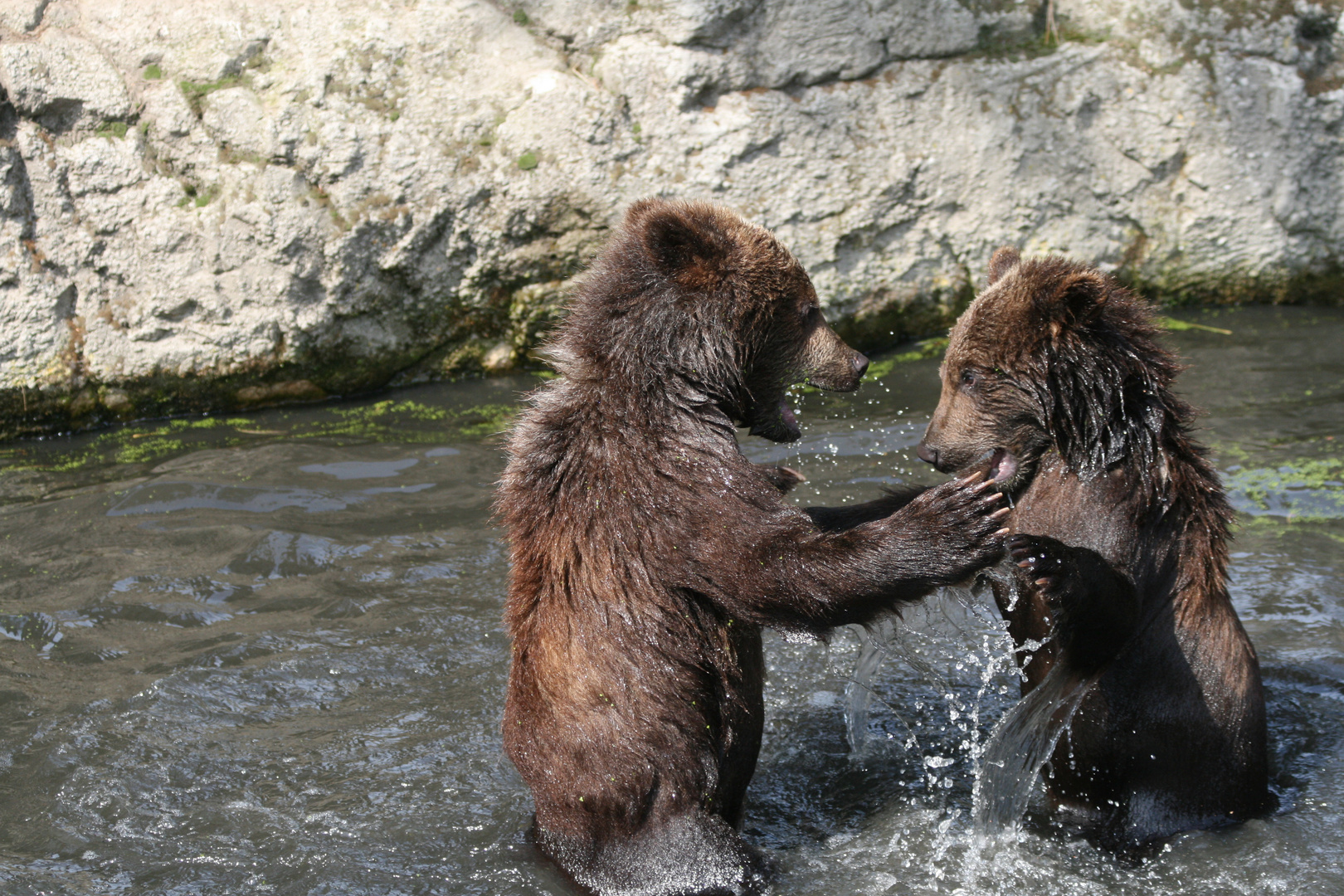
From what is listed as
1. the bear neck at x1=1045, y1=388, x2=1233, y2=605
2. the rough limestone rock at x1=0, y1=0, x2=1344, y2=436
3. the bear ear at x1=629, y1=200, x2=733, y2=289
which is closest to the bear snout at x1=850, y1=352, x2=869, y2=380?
the bear ear at x1=629, y1=200, x2=733, y2=289

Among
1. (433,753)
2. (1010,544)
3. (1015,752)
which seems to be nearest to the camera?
(1010,544)

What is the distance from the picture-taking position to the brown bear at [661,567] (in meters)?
3.88

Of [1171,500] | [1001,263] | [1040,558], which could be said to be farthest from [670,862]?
[1001,263]

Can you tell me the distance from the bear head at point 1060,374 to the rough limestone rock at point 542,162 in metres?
4.77

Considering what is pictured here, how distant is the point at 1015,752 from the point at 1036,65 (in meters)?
7.13

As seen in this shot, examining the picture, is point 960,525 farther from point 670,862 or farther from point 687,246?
point 670,862

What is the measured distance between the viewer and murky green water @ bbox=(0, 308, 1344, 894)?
4.34 m

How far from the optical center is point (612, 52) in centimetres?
950

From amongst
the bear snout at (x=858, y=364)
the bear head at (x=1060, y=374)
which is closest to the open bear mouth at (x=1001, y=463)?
the bear head at (x=1060, y=374)

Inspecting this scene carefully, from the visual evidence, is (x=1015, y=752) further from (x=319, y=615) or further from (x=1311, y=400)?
(x=1311, y=400)

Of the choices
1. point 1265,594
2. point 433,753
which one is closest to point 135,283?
point 433,753

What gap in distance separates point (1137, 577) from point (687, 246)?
2.08m

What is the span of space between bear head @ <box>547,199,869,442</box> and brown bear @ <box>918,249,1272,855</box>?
975 mm

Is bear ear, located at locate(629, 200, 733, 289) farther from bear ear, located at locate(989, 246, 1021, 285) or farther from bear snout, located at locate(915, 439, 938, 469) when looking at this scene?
bear ear, located at locate(989, 246, 1021, 285)
